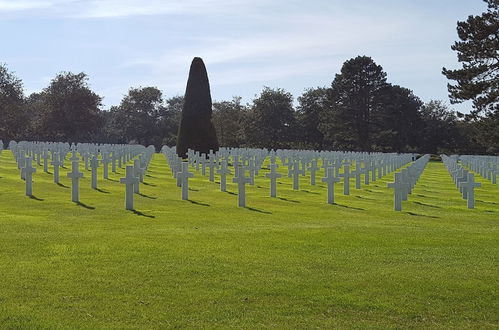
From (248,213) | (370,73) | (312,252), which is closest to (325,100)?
(370,73)

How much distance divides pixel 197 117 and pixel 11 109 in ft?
117

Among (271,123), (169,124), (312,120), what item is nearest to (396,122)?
(312,120)

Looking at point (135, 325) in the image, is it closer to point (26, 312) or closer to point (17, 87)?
point (26, 312)

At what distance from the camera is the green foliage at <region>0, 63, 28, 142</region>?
71562mm

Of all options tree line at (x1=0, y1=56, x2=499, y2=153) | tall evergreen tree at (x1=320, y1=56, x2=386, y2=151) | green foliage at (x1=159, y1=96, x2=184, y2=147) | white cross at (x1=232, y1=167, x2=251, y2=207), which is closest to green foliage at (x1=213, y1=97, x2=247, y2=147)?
tree line at (x1=0, y1=56, x2=499, y2=153)

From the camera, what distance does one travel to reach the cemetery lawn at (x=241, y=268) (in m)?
6.28

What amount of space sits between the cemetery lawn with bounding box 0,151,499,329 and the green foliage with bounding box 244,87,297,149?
64624 millimetres

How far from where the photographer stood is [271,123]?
265 ft

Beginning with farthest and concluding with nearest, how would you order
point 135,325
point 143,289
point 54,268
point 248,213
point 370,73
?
1. point 370,73
2. point 248,213
3. point 54,268
4. point 143,289
5. point 135,325

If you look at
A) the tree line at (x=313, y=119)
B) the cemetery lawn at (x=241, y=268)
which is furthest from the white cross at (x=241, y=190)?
the tree line at (x=313, y=119)

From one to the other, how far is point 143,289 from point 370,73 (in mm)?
70104

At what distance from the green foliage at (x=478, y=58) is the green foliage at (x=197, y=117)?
14966 millimetres

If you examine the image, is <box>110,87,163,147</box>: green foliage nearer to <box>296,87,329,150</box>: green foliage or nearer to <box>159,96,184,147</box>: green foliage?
<box>159,96,184,147</box>: green foliage

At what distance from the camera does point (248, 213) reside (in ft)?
47.2
